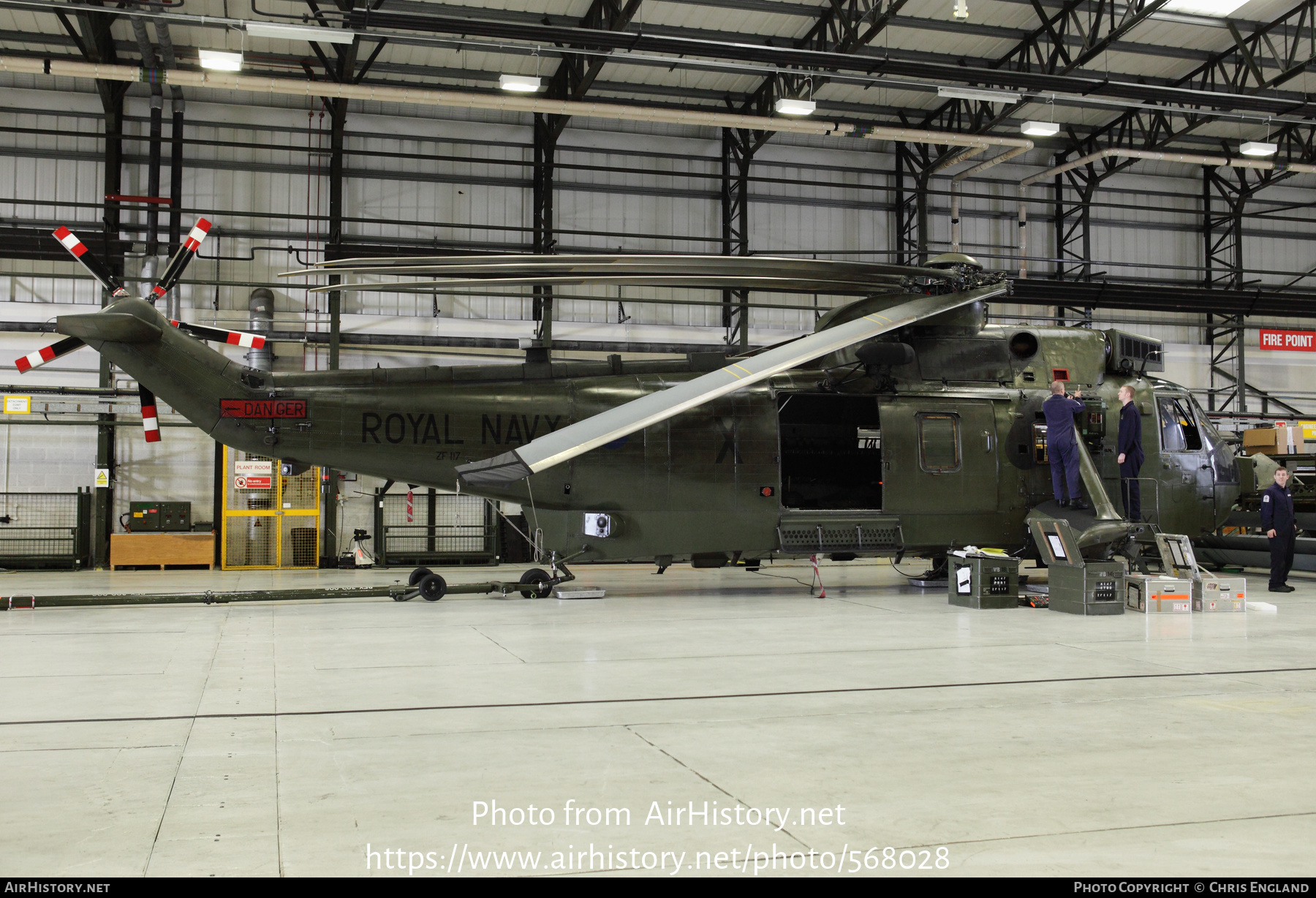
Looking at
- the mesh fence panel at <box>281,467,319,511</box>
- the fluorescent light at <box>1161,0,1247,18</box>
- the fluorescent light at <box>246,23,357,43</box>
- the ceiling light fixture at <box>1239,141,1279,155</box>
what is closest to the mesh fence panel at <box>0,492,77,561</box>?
the mesh fence panel at <box>281,467,319,511</box>

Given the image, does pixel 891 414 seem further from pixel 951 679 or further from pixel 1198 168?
pixel 1198 168

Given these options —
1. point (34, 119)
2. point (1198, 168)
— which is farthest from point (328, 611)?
point (1198, 168)

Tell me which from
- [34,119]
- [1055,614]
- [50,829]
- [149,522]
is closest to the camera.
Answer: [50,829]

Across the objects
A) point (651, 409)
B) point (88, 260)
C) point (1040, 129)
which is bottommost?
point (651, 409)

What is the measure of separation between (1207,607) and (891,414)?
3.84 metres

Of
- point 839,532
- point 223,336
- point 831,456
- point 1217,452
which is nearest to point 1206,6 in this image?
point 1217,452

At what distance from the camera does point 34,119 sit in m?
18.7

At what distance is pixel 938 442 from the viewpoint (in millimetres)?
11133

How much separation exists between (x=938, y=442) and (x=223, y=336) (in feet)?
28.0

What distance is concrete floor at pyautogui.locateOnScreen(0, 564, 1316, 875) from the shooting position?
9.22 feet

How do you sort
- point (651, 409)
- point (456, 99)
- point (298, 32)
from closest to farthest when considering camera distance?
1. point (651, 409)
2. point (298, 32)
3. point (456, 99)

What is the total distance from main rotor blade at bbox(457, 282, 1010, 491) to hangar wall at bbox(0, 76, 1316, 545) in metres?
10.1

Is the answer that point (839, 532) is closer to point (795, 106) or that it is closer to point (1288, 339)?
point (795, 106)

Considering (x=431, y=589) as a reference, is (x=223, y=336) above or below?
above
